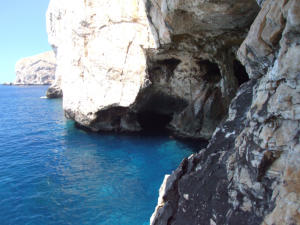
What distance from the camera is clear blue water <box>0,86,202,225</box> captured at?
10500mm

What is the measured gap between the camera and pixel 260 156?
4863 mm

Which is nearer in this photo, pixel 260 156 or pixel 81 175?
pixel 260 156

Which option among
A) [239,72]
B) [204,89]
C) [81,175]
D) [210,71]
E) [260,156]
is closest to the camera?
[260,156]

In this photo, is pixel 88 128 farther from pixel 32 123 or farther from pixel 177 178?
pixel 177 178

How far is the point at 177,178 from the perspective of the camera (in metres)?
8.03

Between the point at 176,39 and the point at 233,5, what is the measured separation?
17.4 ft

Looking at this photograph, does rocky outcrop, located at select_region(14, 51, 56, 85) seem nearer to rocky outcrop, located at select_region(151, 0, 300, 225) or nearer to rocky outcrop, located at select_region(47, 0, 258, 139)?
rocky outcrop, located at select_region(47, 0, 258, 139)

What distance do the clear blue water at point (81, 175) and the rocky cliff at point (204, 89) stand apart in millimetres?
3010

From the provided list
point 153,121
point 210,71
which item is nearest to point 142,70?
point 210,71

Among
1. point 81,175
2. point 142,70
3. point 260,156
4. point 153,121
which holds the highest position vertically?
point 142,70

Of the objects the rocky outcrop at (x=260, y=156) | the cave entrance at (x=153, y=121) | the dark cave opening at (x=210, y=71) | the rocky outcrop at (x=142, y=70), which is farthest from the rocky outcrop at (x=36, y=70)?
the rocky outcrop at (x=260, y=156)

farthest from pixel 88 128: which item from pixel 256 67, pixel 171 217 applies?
pixel 256 67

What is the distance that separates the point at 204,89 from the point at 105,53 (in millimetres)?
9589

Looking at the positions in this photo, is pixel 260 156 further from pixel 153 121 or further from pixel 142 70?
pixel 153 121
